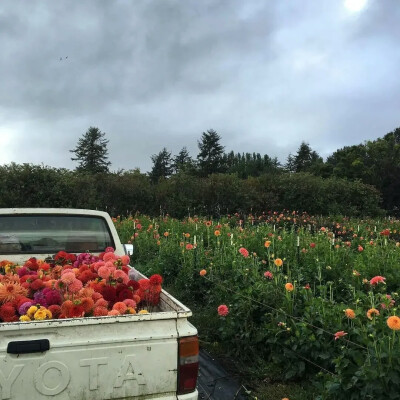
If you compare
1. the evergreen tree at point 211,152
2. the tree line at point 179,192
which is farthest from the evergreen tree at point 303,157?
the tree line at point 179,192

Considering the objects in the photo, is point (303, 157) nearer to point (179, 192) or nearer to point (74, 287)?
point (179, 192)

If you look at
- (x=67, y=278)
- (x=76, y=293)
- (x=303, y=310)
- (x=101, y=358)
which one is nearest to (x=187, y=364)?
(x=101, y=358)

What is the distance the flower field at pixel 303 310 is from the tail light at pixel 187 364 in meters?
1.00

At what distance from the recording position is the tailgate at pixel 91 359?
1996mm

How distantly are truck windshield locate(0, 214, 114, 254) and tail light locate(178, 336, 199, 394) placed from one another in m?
2.29

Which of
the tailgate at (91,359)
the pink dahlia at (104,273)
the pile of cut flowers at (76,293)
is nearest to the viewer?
the tailgate at (91,359)

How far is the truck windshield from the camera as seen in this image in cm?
412

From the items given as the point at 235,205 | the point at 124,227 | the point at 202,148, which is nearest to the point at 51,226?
the point at 124,227

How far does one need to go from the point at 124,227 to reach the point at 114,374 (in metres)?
9.08

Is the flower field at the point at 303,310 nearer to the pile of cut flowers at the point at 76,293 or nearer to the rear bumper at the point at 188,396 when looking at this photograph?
the rear bumper at the point at 188,396

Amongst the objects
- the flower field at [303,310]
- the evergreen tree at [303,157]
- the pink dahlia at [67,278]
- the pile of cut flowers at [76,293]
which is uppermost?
the evergreen tree at [303,157]

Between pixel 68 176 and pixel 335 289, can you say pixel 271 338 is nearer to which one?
pixel 335 289

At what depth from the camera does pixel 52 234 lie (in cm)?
430

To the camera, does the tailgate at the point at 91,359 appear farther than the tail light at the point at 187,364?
No
